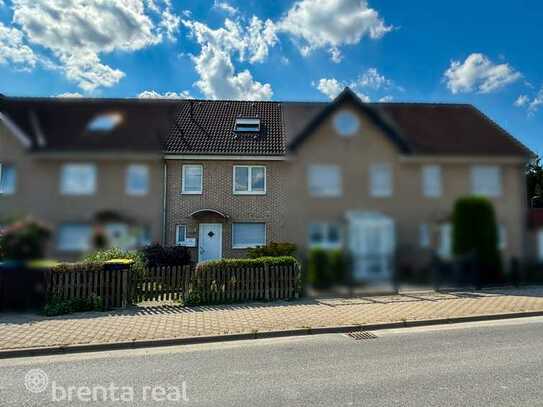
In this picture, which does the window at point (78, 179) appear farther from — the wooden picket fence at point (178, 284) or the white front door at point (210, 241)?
the white front door at point (210, 241)

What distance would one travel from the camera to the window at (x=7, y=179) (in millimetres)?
1513

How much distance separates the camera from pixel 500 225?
2.51 metres

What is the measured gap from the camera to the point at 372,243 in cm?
268

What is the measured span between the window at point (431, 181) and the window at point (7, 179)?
7.60ft

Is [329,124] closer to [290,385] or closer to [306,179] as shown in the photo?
[306,179]

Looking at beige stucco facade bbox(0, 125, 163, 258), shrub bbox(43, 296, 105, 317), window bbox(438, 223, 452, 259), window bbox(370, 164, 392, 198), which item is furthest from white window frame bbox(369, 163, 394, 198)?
shrub bbox(43, 296, 105, 317)

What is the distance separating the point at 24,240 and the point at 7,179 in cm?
37

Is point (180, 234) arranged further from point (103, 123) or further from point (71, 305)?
point (103, 123)

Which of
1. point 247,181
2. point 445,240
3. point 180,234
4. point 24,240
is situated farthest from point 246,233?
point 24,240

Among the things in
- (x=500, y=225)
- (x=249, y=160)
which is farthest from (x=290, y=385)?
(x=249, y=160)

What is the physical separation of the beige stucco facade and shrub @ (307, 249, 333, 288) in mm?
1553

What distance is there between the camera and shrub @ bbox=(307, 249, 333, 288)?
116 inches

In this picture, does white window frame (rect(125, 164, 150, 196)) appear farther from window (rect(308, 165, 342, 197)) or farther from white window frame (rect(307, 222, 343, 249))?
white window frame (rect(307, 222, 343, 249))

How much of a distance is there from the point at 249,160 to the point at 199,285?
187 inches
